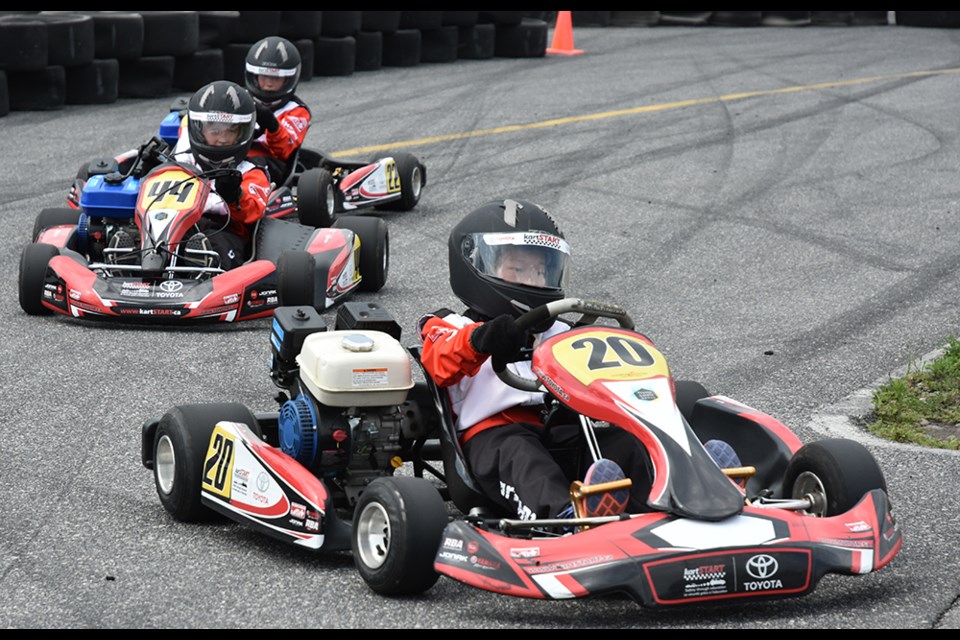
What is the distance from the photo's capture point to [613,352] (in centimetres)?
419

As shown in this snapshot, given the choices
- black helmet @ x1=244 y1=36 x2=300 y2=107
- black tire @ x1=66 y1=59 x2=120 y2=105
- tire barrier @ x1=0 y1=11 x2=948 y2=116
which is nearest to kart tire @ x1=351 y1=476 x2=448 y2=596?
black helmet @ x1=244 y1=36 x2=300 y2=107

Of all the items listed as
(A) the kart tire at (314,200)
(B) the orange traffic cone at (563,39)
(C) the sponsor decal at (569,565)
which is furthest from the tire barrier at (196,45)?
A: (C) the sponsor decal at (569,565)

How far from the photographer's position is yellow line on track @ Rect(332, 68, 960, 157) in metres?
12.1

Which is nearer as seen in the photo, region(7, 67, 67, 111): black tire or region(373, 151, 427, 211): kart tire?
region(373, 151, 427, 211): kart tire

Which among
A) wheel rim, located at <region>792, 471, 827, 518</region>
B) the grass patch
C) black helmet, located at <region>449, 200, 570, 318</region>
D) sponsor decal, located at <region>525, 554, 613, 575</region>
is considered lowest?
the grass patch

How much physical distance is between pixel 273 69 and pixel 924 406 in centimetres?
526

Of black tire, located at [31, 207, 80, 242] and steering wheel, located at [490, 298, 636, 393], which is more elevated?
steering wheel, located at [490, 298, 636, 393]

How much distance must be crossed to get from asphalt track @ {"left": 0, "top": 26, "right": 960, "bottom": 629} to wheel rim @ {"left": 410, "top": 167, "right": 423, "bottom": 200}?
20 cm

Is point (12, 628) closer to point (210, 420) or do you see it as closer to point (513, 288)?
point (210, 420)

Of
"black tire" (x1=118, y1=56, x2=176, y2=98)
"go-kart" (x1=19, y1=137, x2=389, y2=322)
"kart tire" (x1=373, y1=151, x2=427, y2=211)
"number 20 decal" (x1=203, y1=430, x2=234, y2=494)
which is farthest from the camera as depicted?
"black tire" (x1=118, y1=56, x2=176, y2=98)

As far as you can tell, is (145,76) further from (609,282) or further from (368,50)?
(609,282)

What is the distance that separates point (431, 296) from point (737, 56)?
10.1 meters

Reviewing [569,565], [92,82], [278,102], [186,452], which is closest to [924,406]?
[569,565]

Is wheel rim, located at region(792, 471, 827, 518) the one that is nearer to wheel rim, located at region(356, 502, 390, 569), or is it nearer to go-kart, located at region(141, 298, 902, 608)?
go-kart, located at region(141, 298, 902, 608)
